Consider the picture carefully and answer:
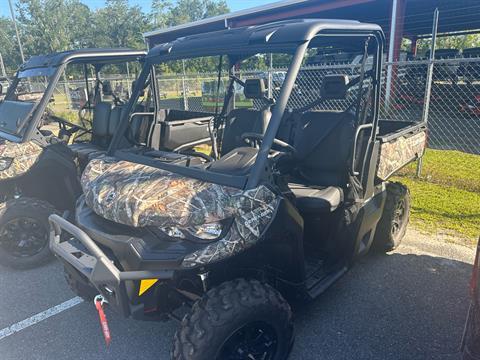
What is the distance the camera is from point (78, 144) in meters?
5.34

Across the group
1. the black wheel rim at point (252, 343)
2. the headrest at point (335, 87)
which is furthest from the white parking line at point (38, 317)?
the headrest at point (335, 87)

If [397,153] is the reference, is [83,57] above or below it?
above

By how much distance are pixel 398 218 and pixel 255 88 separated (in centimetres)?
201

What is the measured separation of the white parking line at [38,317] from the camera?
2918 mm

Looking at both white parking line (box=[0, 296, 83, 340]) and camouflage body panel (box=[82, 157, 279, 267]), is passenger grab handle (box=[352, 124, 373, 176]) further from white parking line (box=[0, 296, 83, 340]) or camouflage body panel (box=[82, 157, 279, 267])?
white parking line (box=[0, 296, 83, 340])

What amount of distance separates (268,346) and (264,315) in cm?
26

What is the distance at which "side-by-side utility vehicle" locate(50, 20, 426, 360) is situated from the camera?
6.75 ft

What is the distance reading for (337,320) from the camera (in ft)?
9.55

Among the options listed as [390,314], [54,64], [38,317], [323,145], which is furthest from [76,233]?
[54,64]

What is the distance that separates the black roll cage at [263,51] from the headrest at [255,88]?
536 millimetres

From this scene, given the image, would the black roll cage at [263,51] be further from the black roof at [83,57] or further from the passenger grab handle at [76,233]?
the black roof at [83,57]

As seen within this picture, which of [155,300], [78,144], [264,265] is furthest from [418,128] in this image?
[78,144]

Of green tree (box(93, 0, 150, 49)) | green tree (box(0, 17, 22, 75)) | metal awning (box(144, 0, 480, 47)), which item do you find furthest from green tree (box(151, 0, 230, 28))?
metal awning (box(144, 0, 480, 47))

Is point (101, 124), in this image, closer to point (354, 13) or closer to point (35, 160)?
point (35, 160)
